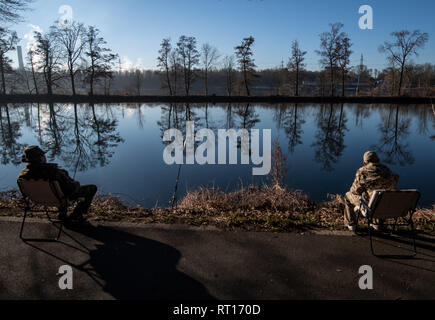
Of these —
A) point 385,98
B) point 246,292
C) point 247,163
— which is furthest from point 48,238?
point 385,98

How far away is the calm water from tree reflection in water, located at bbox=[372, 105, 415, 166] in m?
0.05

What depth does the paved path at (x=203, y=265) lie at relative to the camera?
3145 millimetres

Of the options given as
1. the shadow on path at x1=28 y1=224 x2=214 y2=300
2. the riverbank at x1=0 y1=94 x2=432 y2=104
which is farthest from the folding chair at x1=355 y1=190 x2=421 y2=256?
the riverbank at x1=0 y1=94 x2=432 y2=104

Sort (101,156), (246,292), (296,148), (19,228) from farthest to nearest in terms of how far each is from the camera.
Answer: (296,148), (101,156), (19,228), (246,292)

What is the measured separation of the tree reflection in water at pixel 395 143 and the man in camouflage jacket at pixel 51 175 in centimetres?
1428

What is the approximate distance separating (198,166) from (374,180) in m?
8.78

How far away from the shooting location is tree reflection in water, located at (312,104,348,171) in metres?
14.3

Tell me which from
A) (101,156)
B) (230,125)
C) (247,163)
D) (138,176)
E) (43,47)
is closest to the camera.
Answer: (138,176)

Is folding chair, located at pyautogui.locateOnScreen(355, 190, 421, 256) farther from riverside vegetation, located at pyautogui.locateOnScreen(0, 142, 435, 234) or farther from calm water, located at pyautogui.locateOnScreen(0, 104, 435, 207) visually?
calm water, located at pyautogui.locateOnScreen(0, 104, 435, 207)

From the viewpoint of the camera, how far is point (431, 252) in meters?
3.94

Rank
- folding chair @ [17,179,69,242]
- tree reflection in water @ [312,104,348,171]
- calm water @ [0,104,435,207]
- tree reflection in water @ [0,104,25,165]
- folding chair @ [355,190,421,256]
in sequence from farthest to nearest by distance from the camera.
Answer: tree reflection in water @ [312,104,348,171] < tree reflection in water @ [0,104,25,165] < calm water @ [0,104,435,207] < folding chair @ [17,179,69,242] < folding chair @ [355,190,421,256]

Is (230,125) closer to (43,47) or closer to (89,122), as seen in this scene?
(89,122)

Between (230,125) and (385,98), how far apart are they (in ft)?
114

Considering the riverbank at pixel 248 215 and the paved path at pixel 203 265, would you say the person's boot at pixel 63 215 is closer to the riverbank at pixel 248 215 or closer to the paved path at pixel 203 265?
the paved path at pixel 203 265
